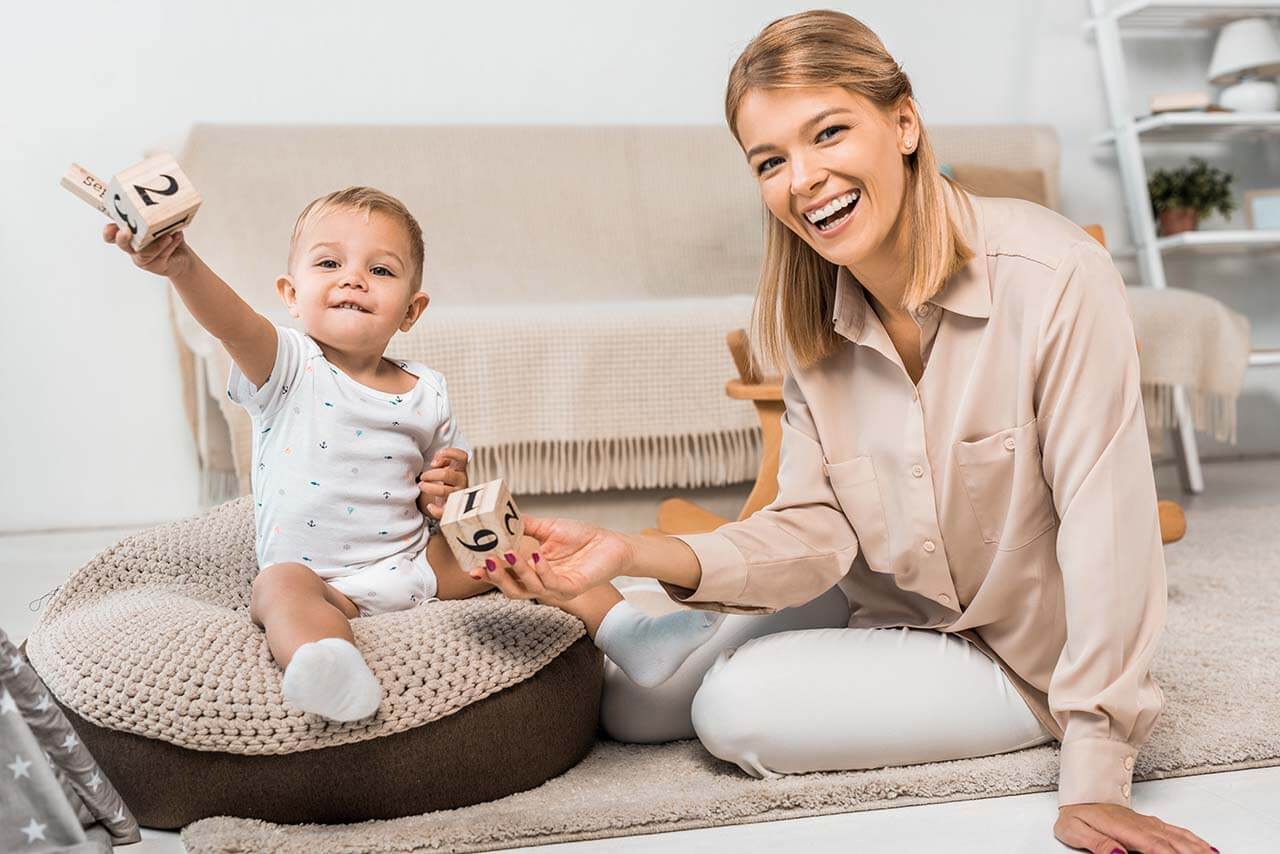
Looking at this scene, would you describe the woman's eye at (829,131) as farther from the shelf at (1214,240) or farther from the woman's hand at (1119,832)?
the shelf at (1214,240)

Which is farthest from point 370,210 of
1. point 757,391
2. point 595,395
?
point 595,395

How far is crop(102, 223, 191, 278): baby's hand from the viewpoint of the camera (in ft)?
3.22

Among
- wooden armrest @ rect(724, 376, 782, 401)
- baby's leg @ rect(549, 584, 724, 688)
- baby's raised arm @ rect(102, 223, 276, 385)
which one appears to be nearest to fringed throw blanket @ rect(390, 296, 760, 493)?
wooden armrest @ rect(724, 376, 782, 401)

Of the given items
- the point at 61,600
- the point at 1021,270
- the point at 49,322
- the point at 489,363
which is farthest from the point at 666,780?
Answer: the point at 49,322

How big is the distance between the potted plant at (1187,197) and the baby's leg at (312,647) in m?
3.02

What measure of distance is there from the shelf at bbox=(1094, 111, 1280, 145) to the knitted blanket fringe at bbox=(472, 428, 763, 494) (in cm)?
165

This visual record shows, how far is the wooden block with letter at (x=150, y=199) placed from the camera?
0.95m

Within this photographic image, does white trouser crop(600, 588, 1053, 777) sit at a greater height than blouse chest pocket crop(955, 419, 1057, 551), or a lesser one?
lesser

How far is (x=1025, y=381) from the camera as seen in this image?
1042 mm

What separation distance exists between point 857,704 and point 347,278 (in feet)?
2.24

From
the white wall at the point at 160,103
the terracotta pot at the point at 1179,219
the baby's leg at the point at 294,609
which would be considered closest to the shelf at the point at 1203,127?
the terracotta pot at the point at 1179,219

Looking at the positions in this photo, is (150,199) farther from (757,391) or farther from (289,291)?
(757,391)

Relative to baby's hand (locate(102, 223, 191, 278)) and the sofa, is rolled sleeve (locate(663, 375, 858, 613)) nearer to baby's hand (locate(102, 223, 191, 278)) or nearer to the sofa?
baby's hand (locate(102, 223, 191, 278))

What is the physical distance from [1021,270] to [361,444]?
698 millimetres
